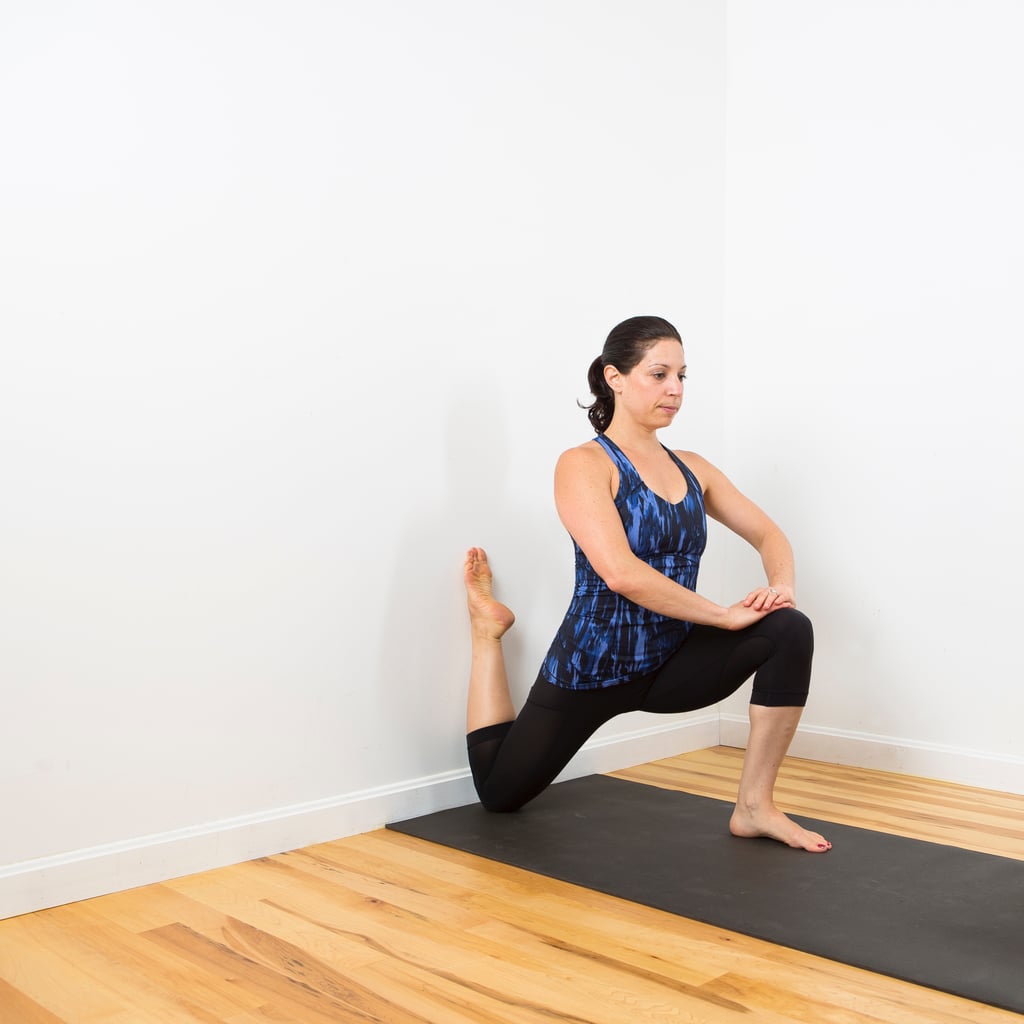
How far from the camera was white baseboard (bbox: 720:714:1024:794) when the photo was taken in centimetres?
284

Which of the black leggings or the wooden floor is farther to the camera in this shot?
the black leggings

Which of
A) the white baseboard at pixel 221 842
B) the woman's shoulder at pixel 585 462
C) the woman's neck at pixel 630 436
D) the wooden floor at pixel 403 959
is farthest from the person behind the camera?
the woman's neck at pixel 630 436

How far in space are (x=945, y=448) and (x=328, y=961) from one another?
80.7 inches

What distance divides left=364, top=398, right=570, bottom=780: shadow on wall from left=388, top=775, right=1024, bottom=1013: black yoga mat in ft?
0.68

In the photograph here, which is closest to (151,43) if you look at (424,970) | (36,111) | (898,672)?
(36,111)

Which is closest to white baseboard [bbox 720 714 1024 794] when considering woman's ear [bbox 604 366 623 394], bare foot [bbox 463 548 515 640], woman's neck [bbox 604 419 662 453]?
bare foot [bbox 463 548 515 640]

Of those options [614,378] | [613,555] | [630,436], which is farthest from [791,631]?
[614,378]

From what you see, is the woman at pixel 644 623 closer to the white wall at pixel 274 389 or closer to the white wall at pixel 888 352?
the white wall at pixel 274 389

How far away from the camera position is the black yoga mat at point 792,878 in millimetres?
1759

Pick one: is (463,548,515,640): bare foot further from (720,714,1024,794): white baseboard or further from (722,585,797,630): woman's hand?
(720,714,1024,794): white baseboard

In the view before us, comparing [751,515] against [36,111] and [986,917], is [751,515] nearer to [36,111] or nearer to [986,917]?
[986,917]

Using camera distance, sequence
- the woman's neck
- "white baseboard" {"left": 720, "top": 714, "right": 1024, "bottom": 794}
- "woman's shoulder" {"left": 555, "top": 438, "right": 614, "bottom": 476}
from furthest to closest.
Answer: "white baseboard" {"left": 720, "top": 714, "right": 1024, "bottom": 794} → the woman's neck → "woman's shoulder" {"left": 555, "top": 438, "right": 614, "bottom": 476}

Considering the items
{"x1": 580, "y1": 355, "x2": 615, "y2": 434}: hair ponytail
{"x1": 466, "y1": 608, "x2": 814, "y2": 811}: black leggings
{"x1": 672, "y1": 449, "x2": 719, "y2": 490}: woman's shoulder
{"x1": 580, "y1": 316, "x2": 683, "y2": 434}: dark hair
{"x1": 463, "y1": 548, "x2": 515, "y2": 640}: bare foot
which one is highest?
{"x1": 580, "y1": 316, "x2": 683, "y2": 434}: dark hair

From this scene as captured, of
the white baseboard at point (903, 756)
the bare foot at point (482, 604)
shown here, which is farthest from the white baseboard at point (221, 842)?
the white baseboard at point (903, 756)
